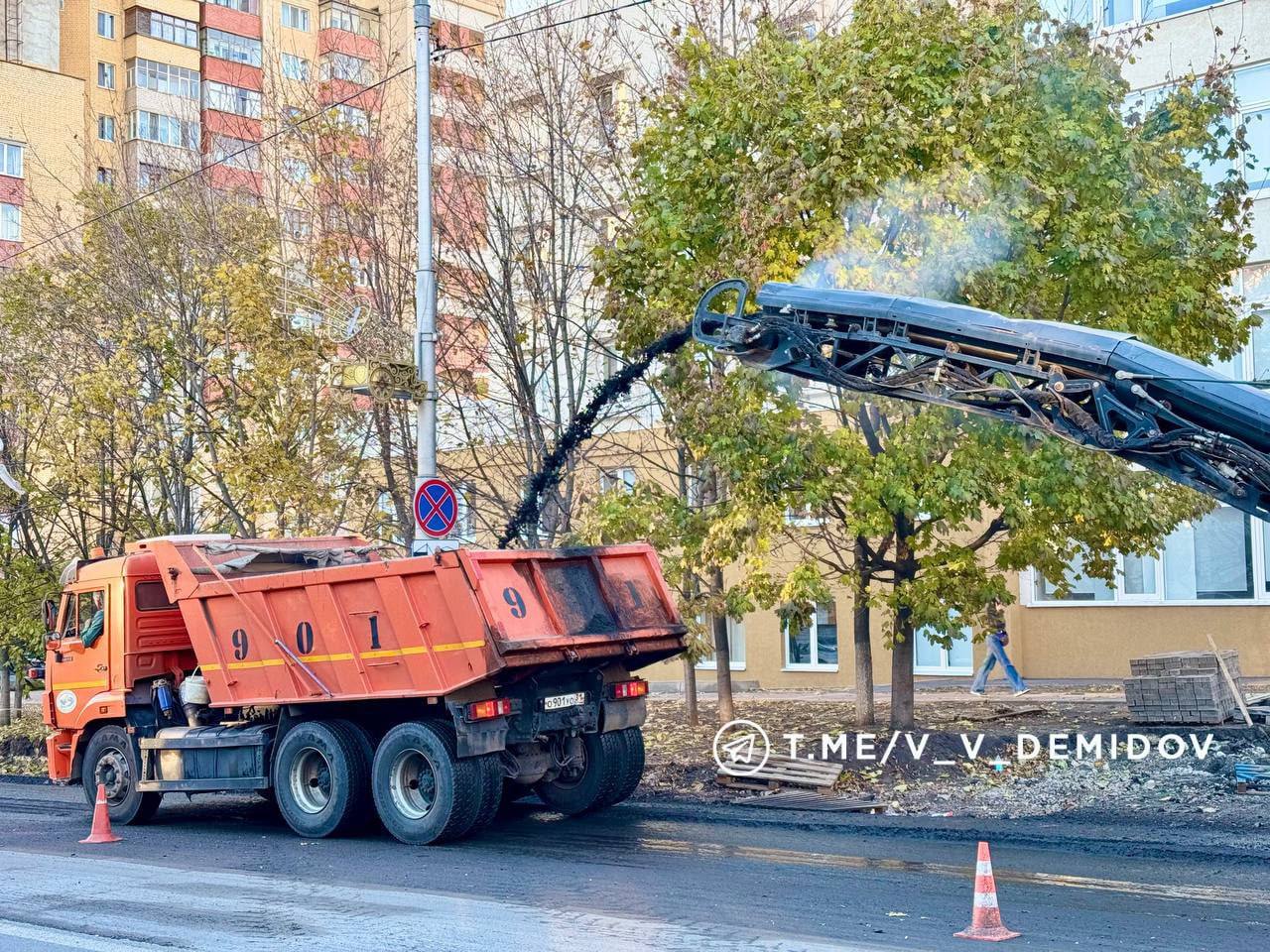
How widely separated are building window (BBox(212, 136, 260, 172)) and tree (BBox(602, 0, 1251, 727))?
9924mm

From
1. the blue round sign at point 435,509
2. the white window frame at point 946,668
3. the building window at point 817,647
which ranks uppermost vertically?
the blue round sign at point 435,509

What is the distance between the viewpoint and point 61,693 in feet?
53.0

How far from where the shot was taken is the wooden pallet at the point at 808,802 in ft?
44.6

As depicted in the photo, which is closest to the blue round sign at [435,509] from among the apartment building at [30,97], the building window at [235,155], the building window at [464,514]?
the building window at [464,514]

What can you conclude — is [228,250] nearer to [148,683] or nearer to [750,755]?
[148,683]

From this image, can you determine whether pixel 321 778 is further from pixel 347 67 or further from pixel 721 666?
pixel 347 67

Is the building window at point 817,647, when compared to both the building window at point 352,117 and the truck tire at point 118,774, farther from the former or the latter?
the truck tire at point 118,774

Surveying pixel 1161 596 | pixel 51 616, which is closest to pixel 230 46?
pixel 1161 596

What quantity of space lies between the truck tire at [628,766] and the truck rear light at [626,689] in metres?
0.35

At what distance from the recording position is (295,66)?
23.5 metres

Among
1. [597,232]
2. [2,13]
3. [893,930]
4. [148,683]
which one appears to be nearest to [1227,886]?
[893,930]

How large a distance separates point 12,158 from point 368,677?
4404 cm

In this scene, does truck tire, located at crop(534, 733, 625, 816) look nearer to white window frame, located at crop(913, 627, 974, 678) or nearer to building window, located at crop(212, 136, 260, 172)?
building window, located at crop(212, 136, 260, 172)

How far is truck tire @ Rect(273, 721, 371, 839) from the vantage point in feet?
42.7
